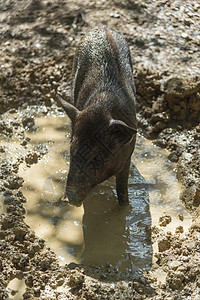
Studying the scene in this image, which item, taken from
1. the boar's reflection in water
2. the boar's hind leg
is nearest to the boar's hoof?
the boar's reflection in water

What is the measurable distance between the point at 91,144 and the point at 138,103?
88.4 inches

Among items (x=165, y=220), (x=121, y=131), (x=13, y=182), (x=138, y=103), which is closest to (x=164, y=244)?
(x=165, y=220)

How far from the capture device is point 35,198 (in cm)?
463

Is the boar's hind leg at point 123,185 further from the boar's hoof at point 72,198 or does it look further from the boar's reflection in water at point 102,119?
the boar's hoof at point 72,198

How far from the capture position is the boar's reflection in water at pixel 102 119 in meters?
3.69

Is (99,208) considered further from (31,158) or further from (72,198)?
(31,158)

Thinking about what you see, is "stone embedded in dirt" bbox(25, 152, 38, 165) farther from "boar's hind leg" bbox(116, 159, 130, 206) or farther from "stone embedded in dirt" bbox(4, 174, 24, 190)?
"boar's hind leg" bbox(116, 159, 130, 206)

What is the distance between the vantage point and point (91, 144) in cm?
368

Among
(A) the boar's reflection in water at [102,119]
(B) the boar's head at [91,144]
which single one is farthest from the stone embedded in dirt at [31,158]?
(B) the boar's head at [91,144]

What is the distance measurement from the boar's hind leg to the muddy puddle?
0.39 feet

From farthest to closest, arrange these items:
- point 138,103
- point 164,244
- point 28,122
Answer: point 138,103
point 28,122
point 164,244

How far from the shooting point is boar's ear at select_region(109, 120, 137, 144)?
3612 mm

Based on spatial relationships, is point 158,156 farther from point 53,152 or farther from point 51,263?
point 51,263

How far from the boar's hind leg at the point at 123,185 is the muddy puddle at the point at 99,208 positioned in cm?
12
